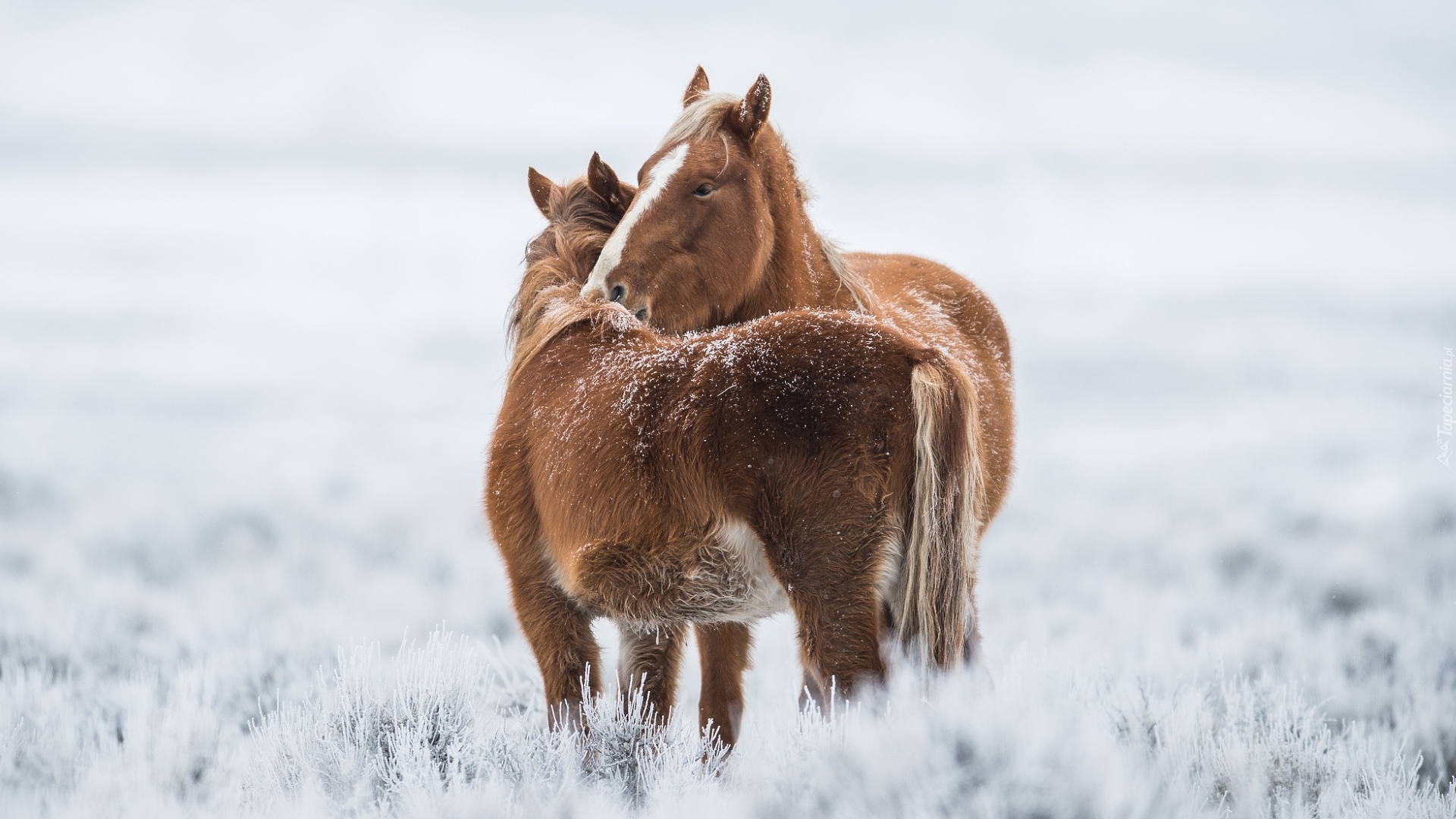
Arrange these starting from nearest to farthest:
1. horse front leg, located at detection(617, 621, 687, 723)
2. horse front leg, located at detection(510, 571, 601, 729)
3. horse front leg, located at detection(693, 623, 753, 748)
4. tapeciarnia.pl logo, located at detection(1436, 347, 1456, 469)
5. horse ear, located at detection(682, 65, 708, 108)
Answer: horse front leg, located at detection(510, 571, 601, 729), horse front leg, located at detection(617, 621, 687, 723), horse front leg, located at detection(693, 623, 753, 748), horse ear, located at detection(682, 65, 708, 108), tapeciarnia.pl logo, located at detection(1436, 347, 1456, 469)

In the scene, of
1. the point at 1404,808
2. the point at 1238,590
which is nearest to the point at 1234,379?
the point at 1238,590

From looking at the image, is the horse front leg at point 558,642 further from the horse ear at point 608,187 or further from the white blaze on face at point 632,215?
the horse ear at point 608,187

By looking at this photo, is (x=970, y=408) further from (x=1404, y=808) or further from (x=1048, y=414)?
(x=1048, y=414)

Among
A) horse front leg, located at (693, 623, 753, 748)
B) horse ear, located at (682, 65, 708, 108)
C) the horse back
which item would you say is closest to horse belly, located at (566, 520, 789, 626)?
horse front leg, located at (693, 623, 753, 748)

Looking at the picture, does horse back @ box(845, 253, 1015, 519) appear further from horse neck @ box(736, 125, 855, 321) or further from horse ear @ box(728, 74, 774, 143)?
horse ear @ box(728, 74, 774, 143)

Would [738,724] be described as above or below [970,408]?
below

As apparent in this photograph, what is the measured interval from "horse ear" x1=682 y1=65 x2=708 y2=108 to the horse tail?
1.82 meters

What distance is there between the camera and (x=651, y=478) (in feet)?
8.18

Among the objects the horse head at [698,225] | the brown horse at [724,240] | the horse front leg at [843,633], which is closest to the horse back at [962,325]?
the brown horse at [724,240]

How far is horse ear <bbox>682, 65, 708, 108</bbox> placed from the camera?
12.4 ft

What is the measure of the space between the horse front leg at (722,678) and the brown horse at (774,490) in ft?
1.66

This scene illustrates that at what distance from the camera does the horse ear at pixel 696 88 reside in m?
3.77

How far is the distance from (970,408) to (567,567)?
3.83 feet

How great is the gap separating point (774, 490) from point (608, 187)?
1.73 metres
